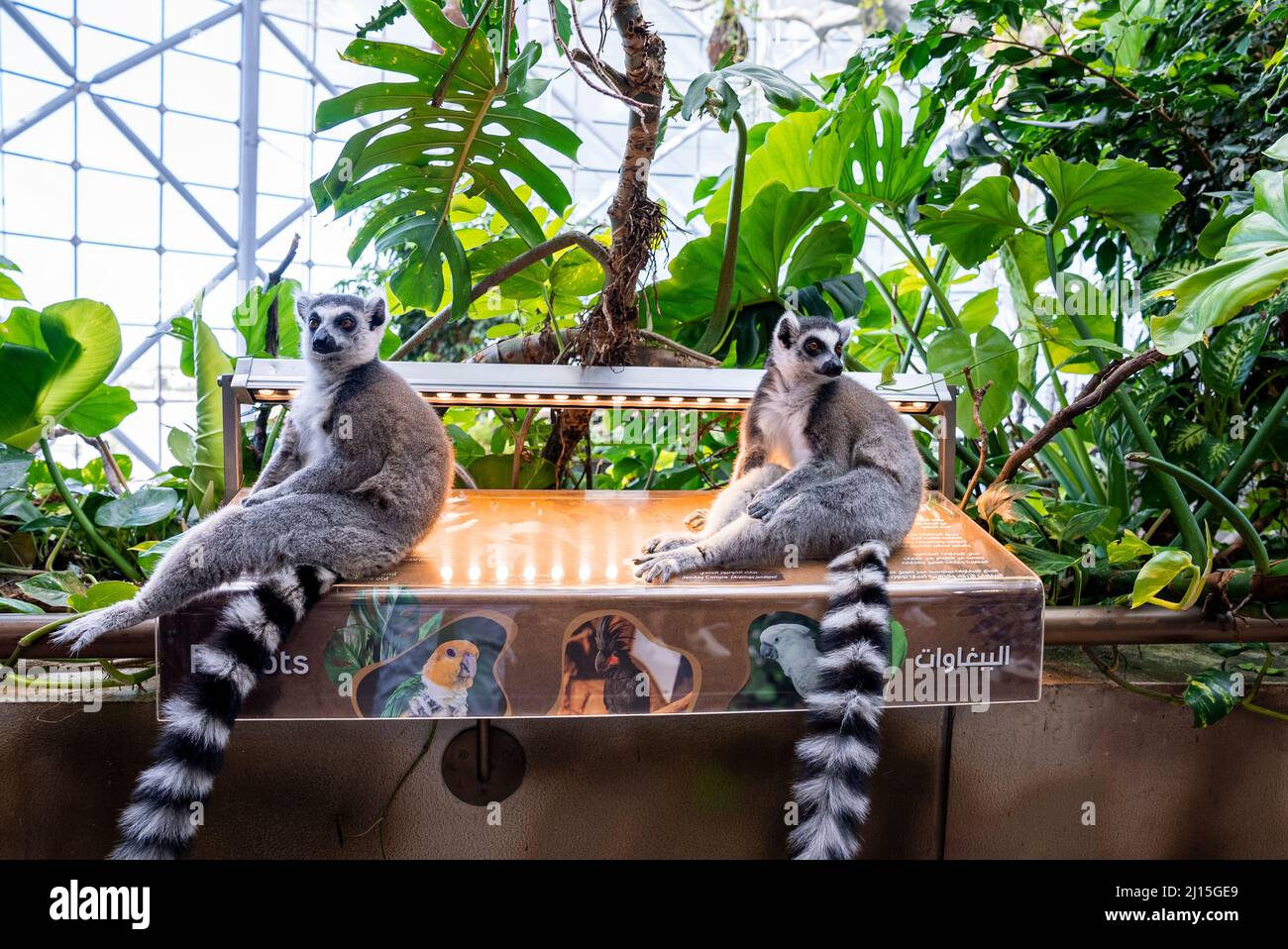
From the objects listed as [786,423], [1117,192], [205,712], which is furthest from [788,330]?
[205,712]

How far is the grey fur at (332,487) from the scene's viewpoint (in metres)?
1.35

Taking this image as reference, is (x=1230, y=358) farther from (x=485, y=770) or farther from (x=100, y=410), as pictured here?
(x=100, y=410)

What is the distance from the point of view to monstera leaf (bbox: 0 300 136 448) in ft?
5.96

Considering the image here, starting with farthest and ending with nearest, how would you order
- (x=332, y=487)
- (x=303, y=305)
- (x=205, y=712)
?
(x=303, y=305), (x=332, y=487), (x=205, y=712)

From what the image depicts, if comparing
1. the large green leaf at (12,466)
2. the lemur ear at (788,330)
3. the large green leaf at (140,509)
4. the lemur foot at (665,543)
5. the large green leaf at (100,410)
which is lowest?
the large green leaf at (140,509)

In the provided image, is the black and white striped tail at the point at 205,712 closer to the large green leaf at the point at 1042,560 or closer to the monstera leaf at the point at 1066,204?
the large green leaf at the point at 1042,560

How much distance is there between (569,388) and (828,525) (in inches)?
24.6

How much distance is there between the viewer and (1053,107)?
2770 mm

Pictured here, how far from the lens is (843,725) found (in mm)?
1301

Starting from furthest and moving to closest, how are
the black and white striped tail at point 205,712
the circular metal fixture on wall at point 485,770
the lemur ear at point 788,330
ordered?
the circular metal fixture on wall at point 485,770 < the lemur ear at point 788,330 < the black and white striped tail at point 205,712

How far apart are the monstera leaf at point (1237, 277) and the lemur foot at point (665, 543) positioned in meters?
0.90

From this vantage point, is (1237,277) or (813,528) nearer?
(1237,277)

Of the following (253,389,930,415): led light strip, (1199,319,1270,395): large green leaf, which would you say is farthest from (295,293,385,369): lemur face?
(1199,319,1270,395): large green leaf

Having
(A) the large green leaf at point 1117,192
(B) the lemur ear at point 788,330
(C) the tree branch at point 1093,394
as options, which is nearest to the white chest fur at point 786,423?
(B) the lemur ear at point 788,330
